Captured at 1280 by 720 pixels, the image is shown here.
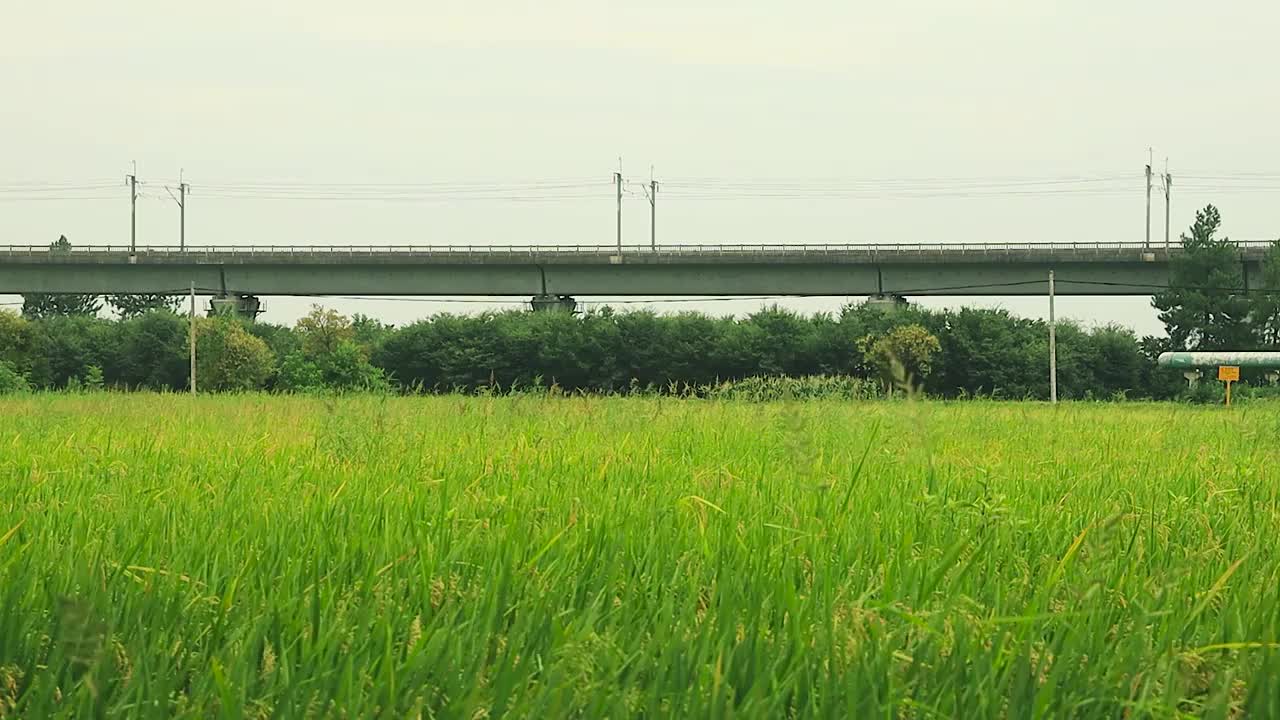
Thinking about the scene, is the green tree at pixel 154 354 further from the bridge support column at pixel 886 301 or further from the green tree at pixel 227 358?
the bridge support column at pixel 886 301

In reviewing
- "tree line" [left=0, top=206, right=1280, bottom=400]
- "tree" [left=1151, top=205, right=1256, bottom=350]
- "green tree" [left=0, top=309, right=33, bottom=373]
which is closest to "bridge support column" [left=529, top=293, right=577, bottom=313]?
"tree line" [left=0, top=206, right=1280, bottom=400]

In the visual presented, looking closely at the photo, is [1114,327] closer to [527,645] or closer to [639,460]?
[639,460]

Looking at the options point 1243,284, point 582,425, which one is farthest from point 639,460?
point 1243,284

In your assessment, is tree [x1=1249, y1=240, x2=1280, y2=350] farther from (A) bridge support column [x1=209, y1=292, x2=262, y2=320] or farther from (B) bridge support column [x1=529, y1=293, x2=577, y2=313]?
(A) bridge support column [x1=209, y1=292, x2=262, y2=320]

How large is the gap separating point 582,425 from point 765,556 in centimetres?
666

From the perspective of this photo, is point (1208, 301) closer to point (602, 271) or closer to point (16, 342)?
point (602, 271)

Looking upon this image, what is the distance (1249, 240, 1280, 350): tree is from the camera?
5541cm

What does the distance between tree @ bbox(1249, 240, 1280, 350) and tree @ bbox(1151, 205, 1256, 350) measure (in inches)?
19.9

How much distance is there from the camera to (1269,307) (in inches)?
2185

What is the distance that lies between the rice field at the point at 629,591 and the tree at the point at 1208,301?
178ft

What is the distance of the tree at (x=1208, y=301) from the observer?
5519 cm

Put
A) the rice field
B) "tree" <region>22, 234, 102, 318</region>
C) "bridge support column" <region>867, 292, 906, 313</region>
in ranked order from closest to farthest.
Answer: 1. the rice field
2. "bridge support column" <region>867, 292, 906, 313</region>
3. "tree" <region>22, 234, 102, 318</region>

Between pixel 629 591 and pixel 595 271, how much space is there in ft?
213

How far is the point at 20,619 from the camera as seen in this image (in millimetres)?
2426
